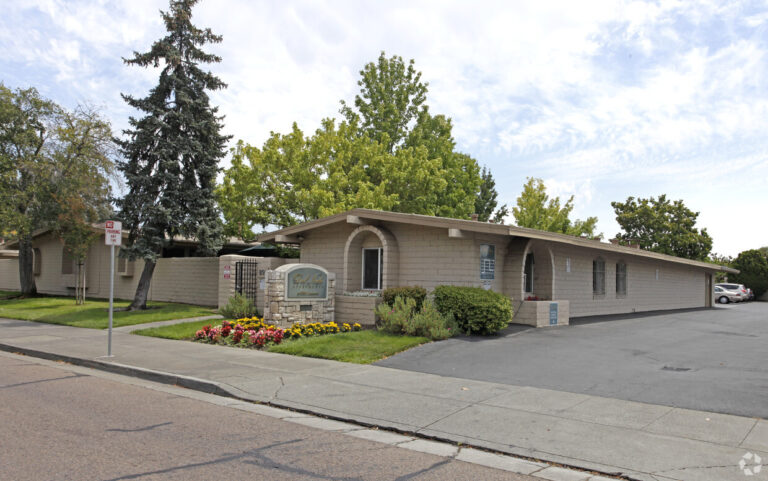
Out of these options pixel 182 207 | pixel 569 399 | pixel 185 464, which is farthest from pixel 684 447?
pixel 182 207

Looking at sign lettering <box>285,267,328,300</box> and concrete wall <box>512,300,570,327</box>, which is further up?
sign lettering <box>285,267,328,300</box>

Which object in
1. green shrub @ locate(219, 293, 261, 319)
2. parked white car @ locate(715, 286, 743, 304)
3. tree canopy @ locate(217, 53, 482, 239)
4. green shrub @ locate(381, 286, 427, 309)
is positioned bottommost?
parked white car @ locate(715, 286, 743, 304)

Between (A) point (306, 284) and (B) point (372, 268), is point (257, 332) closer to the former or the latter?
(A) point (306, 284)

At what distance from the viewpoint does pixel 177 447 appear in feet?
19.2

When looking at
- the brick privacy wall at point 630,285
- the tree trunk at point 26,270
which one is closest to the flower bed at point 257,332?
the brick privacy wall at point 630,285

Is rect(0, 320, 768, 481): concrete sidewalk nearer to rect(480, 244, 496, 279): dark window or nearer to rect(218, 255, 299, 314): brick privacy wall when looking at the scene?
rect(480, 244, 496, 279): dark window

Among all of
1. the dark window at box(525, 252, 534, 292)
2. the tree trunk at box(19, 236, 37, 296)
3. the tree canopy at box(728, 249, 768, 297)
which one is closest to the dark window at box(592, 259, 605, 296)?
the dark window at box(525, 252, 534, 292)

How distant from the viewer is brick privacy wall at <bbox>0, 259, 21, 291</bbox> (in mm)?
36281

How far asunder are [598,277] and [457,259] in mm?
8312

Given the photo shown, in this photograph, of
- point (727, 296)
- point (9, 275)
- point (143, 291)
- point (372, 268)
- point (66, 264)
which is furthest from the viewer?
point (727, 296)

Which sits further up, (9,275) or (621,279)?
(621,279)

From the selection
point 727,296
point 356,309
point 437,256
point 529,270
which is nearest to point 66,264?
point 356,309

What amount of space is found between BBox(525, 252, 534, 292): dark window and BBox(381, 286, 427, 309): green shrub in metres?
4.61

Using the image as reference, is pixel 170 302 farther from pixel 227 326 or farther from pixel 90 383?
pixel 90 383
